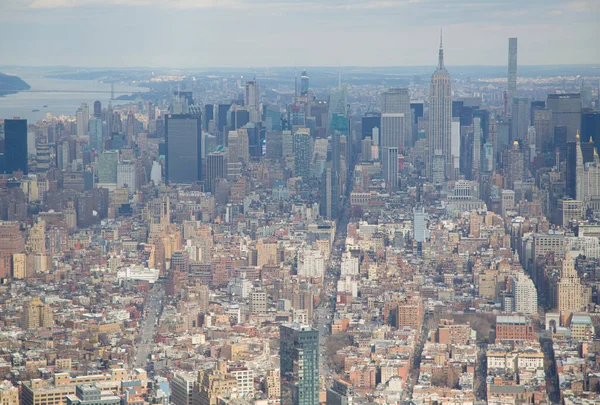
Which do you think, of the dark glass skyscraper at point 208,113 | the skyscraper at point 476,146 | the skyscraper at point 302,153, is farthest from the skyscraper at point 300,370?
the dark glass skyscraper at point 208,113

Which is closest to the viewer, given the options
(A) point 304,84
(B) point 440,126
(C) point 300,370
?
(C) point 300,370

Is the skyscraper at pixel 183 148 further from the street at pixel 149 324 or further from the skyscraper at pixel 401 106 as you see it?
the street at pixel 149 324

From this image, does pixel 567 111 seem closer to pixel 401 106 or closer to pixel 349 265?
pixel 401 106

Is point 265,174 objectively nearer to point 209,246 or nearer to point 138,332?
point 209,246

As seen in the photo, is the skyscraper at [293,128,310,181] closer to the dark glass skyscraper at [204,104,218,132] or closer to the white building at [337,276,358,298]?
the dark glass skyscraper at [204,104,218,132]

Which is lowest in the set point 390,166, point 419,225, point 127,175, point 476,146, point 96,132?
point 419,225

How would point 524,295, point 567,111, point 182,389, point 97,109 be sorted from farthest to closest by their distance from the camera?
point 97,109 < point 567,111 < point 524,295 < point 182,389

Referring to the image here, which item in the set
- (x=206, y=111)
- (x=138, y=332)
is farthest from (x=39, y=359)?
(x=206, y=111)

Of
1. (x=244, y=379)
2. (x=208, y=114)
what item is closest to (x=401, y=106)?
(x=208, y=114)

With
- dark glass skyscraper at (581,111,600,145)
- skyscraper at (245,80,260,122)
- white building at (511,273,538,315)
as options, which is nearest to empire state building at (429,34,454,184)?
dark glass skyscraper at (581,111,600,145)
